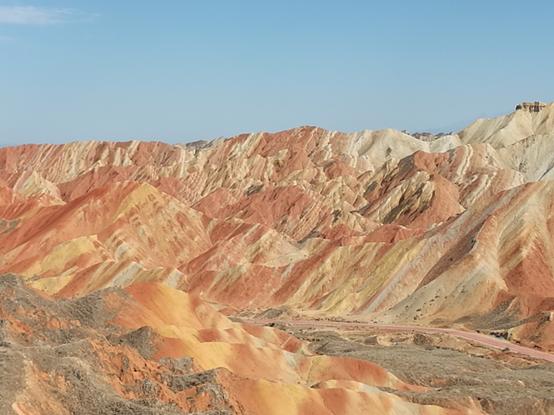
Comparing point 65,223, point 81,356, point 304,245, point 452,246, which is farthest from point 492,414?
point 65,223

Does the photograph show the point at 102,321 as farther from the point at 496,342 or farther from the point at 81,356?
the point at 496,342

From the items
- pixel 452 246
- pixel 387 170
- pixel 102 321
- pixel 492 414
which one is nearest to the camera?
pixel 492 414

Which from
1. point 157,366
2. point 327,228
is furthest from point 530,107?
point 157,366

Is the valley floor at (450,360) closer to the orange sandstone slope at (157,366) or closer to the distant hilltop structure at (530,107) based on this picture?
the orange sandstone slope at (157,366)

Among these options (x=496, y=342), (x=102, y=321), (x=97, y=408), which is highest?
(x=97, y=408)

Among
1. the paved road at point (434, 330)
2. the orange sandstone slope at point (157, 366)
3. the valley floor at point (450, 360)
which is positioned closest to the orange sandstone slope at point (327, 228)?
the paved road at point (434, 330)

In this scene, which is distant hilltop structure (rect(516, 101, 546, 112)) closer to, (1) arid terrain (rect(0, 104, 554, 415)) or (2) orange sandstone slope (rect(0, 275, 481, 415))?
(1) arid terrain (rect(0, 104, 554, 415))

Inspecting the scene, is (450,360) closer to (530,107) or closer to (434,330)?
(434,330)

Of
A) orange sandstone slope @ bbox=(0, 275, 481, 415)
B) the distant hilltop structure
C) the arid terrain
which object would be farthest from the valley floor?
the distant hilltop structure
